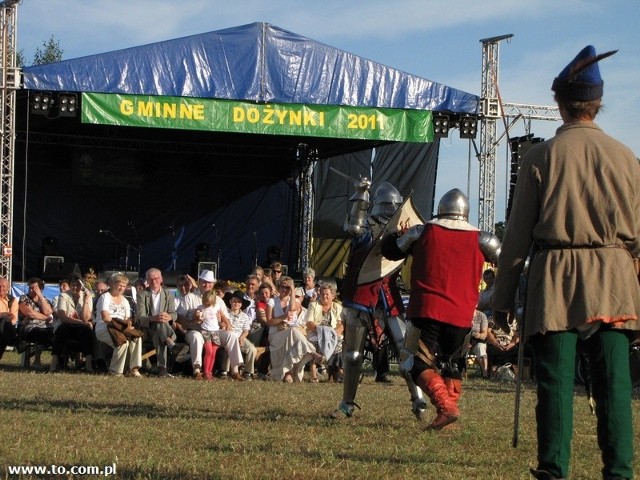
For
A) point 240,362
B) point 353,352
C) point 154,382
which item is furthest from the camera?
point 240,362

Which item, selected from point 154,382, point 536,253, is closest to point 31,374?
point 154,382

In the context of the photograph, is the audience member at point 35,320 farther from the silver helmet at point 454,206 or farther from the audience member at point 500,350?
the silver helmet at point 454,206

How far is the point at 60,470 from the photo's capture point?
5.28m

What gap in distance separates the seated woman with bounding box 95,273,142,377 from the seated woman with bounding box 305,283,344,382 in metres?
2.18

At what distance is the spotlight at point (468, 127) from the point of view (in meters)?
21.1

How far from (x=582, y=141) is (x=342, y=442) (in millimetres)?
2905

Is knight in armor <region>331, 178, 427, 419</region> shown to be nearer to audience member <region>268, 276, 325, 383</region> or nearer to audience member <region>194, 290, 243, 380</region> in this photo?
audience member <region>268, 276, 325, 383</region>

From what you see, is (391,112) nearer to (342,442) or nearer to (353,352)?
(353,352)

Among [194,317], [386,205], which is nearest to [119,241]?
[194,317]

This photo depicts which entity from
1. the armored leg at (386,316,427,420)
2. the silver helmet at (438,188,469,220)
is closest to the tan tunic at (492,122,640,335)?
the armored leg at (386,316,427,420)

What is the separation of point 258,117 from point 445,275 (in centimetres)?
1285

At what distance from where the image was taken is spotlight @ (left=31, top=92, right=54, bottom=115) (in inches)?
756

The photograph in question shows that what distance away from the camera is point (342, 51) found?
67.9 ft

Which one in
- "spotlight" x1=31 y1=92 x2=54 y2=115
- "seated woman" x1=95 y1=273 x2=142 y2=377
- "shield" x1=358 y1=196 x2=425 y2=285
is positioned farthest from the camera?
"spotlight" x1=31 y1=92 x2=54 y2=115
